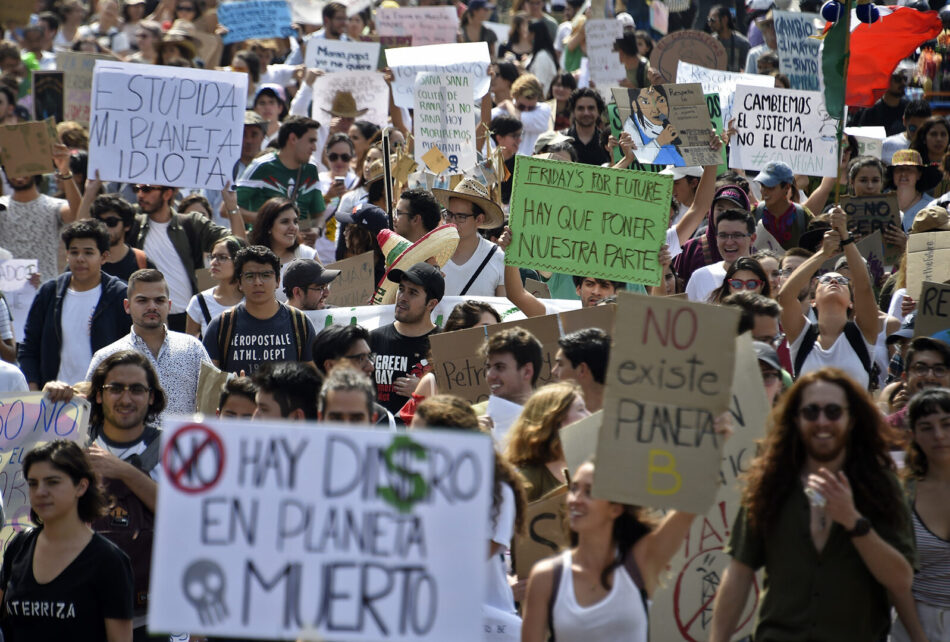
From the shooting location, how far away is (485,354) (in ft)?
19.9

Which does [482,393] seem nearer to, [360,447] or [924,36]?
[360,447]

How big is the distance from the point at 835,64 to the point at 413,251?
295cm

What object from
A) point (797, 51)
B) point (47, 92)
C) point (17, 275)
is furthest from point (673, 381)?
point (47, 92)

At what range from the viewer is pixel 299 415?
18.3 ft

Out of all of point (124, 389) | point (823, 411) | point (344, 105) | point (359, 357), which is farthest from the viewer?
point (344, 105)

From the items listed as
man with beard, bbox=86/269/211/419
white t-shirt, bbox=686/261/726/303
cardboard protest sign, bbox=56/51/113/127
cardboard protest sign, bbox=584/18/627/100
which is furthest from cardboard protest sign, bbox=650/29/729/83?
man with beard, bbox=86/269/211/419

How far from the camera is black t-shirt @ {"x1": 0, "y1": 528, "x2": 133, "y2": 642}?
16.9ft

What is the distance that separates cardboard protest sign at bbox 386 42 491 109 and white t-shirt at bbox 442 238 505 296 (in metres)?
3.46

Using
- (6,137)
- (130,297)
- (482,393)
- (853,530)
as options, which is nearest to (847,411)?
(853,530)

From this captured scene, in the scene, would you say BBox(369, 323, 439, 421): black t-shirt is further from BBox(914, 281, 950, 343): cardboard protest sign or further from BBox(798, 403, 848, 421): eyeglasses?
BBox(798, 403, 848, 421): eyeglasses

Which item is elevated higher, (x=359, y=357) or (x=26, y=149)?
(x=26, y=149)

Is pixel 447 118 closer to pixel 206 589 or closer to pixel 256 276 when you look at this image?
pixel 256 276

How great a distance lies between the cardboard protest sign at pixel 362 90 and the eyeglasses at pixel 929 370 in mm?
8189

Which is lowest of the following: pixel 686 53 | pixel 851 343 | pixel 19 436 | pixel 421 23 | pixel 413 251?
pixel 19 436
